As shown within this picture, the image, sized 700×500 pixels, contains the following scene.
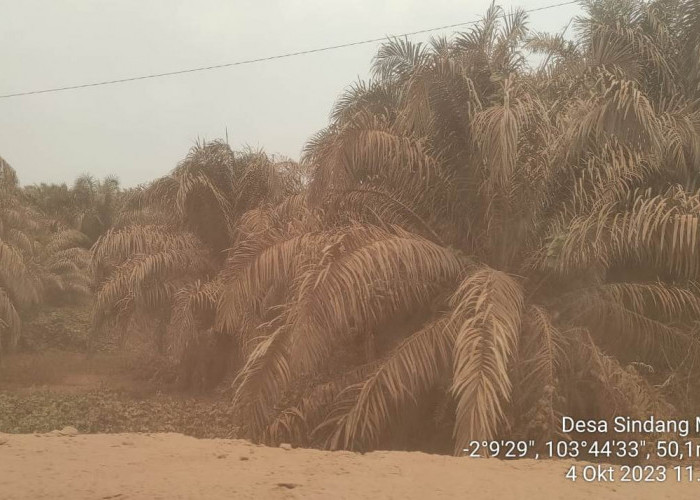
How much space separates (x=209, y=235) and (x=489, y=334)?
10.2 metres

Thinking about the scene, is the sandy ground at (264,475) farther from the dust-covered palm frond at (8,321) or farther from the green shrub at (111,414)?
the dust-covered palm frond at (8,321)

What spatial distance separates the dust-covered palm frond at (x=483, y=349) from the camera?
585 centimetres

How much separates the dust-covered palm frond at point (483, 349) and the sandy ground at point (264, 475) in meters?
0.43

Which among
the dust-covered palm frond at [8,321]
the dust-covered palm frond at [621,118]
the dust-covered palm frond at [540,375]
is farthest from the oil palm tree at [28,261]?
the dust-covered palm frond at [621,118]

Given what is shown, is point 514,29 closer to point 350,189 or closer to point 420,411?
point 350,189

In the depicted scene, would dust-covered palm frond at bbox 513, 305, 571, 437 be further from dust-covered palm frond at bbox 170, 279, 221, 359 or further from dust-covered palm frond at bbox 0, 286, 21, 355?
dust-covered palm frond at bbox 0, 286, 21, 355

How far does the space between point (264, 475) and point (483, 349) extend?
226cm

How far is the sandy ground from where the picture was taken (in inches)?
176

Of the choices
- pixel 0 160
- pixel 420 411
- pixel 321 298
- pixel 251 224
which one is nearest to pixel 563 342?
pixel 420 411

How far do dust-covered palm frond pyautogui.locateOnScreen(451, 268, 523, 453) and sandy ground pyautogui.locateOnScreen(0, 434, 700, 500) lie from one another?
43 cm

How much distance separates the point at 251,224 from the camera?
43.1 ft

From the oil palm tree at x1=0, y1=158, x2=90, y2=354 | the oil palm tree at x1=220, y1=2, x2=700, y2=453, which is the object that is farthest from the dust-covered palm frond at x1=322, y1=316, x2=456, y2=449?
the oil palm tree at x1=0, y1=158, x2=90, y2=354

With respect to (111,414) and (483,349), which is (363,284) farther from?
(111,414)

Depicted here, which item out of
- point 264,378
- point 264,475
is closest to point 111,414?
point 264,378
